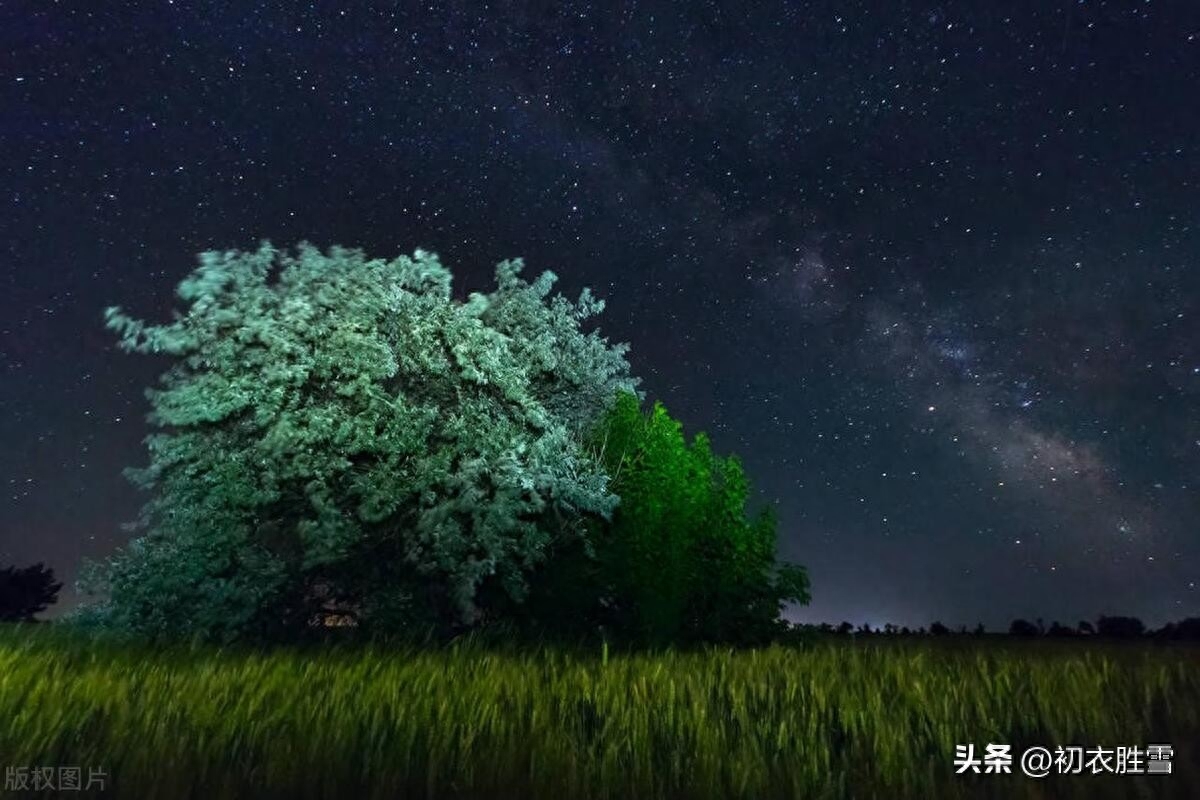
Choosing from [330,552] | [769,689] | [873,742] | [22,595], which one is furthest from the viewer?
[22,595]

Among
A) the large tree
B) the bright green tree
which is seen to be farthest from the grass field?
the bright green tree

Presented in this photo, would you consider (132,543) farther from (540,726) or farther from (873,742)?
(873,742)

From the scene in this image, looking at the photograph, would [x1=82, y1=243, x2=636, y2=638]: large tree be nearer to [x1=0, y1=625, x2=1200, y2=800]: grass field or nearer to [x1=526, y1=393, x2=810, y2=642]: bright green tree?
[x1=526, y1=393, x2=810, y2=642]: bright green tree

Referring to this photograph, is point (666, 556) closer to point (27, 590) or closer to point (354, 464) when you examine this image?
point (354, 464)

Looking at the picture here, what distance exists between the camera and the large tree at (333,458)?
18469 millimetres

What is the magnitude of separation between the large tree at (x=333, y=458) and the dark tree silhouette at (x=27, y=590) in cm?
3453

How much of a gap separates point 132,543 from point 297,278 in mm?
6182

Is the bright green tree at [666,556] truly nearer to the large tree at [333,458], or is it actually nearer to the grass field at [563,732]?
the large tree at [333,458]

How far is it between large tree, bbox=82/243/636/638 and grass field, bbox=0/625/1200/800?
696 cm

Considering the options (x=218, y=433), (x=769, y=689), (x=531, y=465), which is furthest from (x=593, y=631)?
(x=769, y=689)

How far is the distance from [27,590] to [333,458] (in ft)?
127

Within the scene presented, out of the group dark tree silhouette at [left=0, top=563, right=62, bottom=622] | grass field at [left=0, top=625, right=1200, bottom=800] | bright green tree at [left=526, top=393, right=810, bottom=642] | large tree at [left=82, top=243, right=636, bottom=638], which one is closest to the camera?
grass field at [left=0, top=625, right=1200, bottom=800]

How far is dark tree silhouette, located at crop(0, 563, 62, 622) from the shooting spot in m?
47.1

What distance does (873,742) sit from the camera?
7797 millimetres
